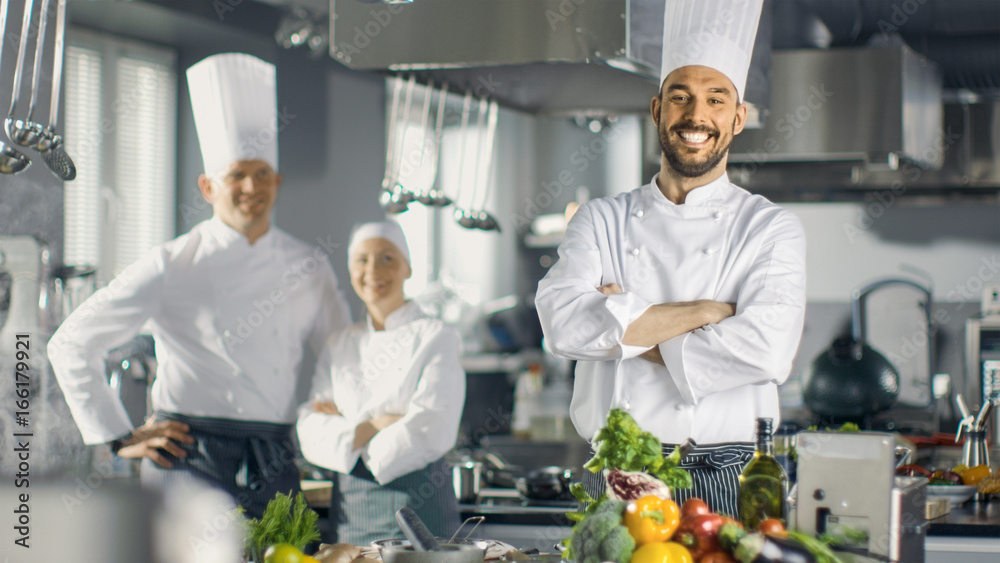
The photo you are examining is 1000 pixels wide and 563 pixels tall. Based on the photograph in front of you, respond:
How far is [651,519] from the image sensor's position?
133 centimetres

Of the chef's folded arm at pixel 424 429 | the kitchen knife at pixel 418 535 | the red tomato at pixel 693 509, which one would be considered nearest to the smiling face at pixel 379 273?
the chef's folded arm at pixel 424 429

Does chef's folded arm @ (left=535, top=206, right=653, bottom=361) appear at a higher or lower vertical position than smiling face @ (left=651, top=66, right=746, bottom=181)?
lower

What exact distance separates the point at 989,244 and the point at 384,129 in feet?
11.2

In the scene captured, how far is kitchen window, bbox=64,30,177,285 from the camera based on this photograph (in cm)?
473

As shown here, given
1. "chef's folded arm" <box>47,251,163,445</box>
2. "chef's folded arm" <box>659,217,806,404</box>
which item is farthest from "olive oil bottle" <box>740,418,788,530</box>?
"chef's folded arm" <box>47,251,163,445</box>

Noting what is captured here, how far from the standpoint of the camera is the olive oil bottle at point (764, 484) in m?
1.57

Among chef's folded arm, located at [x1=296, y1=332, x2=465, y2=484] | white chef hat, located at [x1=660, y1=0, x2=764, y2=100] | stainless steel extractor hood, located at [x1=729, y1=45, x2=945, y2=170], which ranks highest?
stainless steel extractor hood, located at [x1=729, y1=45, x2=945, y2=170]

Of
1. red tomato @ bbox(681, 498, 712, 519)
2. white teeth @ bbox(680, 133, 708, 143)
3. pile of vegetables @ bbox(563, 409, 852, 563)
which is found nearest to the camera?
pile of vegetables @ bbox(563, 409, 852, 563)

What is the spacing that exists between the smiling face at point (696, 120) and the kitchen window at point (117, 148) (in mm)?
3253

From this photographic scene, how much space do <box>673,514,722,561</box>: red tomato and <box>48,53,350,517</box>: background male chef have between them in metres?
1.97

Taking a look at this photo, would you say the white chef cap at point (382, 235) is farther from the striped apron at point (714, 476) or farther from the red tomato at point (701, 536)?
the red tomato at point (701, 536)

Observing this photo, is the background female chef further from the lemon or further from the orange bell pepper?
the orange bell pepper

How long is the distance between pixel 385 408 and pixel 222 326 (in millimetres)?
572

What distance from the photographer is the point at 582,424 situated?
2160 millimetres
